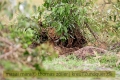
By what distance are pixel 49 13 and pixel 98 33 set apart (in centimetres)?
70

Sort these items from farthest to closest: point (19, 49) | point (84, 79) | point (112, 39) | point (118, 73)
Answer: point (112, 39)
point (118, 73)
point (84, 79)
point (19, 49)

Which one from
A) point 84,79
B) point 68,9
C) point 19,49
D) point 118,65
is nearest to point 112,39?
point 68,9

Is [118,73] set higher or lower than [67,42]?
lower

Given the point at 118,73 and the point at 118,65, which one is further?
the point at 118,65

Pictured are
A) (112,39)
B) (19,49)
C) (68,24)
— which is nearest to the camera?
(19,49)

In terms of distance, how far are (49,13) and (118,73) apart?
1414mm

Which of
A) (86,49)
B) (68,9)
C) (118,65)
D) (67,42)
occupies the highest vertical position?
(68,9)

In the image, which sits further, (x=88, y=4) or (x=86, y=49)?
(x=88, y=4)

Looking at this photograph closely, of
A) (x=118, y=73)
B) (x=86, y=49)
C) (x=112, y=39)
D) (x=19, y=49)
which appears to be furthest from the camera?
(x=112, y=39)

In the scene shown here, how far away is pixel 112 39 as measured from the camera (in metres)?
3.78

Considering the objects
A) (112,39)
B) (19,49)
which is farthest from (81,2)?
(19,49)

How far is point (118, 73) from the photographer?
2551mm

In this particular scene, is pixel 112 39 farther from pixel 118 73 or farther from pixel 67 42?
pixel 118 73

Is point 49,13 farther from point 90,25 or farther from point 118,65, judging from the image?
point 118,65
